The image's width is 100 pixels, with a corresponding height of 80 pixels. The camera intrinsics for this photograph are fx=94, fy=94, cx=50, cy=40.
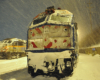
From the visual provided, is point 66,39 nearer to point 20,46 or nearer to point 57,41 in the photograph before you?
point 57,41

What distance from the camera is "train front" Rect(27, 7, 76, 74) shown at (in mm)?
3719

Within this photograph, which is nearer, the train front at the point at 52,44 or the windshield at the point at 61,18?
the train front at the point at 52,44

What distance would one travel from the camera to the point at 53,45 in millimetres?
3953

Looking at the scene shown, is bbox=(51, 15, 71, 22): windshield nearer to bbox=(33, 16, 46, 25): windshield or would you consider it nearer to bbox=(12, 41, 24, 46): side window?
bbox=(33, 16, 46, 25): windshield

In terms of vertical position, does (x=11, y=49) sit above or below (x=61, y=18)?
below

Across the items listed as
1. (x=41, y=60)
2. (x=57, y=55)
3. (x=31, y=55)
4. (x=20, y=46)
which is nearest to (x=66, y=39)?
(x=57, y=55)

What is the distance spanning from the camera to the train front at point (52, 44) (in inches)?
146

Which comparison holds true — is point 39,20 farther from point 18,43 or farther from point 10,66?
point 18,43

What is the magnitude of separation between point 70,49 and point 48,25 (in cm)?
138

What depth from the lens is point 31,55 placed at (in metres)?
4.14

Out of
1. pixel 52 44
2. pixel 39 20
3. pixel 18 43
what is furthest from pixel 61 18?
pixel 18 43

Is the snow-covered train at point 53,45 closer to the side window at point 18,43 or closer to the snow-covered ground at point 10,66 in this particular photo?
the snow-covered ground at point 10,66

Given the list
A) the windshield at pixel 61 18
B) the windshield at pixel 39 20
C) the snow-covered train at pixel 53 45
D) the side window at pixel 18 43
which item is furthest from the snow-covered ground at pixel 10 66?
the windshield at pixel 61 18

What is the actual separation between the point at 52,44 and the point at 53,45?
0.20 feet
